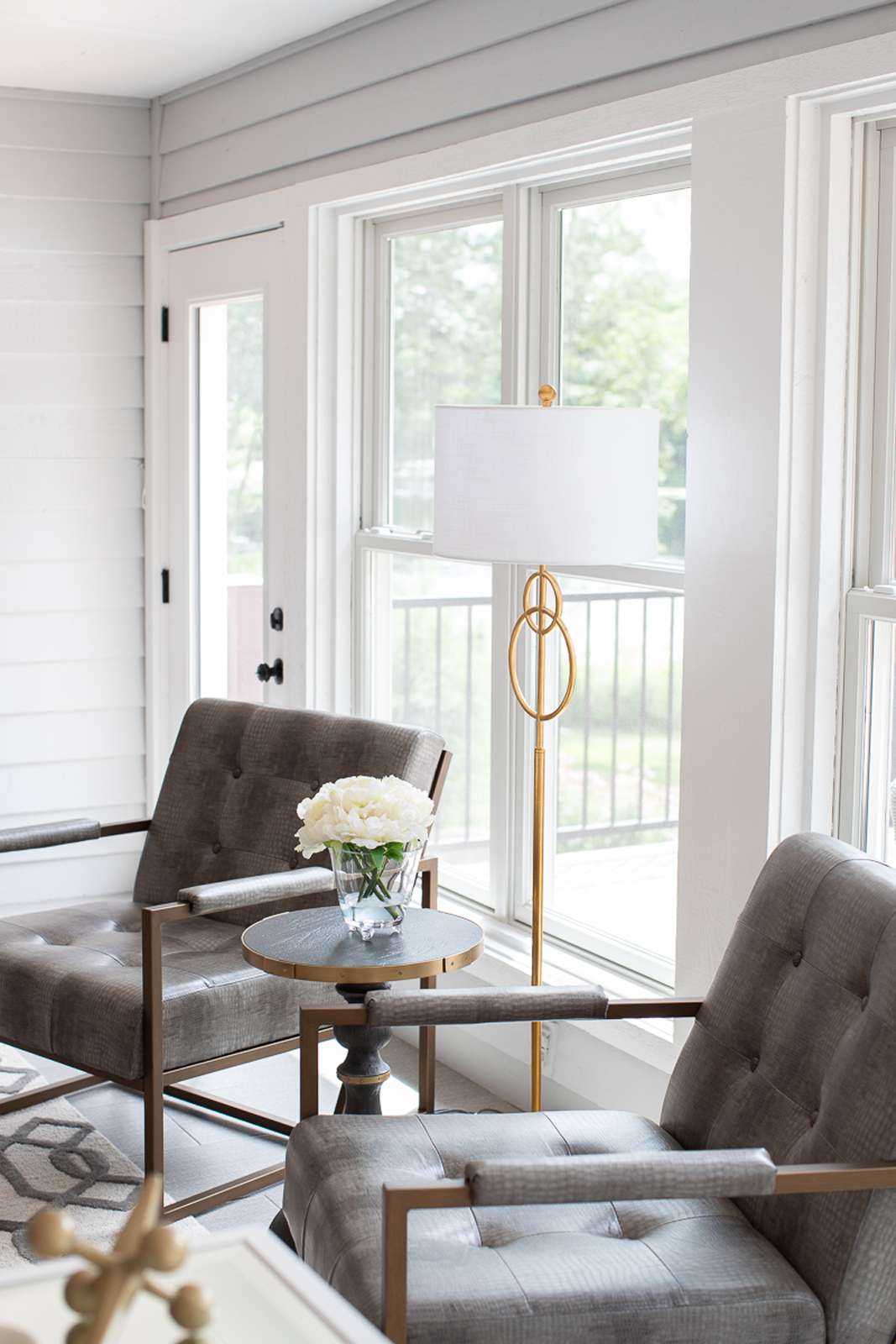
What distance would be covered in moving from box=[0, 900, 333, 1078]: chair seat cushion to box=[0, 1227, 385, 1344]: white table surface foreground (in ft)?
3.48

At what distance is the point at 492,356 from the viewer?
342cm

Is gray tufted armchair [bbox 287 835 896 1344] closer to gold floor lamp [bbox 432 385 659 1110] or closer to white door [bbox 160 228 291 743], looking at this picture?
gold floor lamp [bbox 432 385 659 1110]

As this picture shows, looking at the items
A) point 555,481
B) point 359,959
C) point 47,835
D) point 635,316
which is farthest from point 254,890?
point 635,316

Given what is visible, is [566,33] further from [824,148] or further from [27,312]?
[27,312]

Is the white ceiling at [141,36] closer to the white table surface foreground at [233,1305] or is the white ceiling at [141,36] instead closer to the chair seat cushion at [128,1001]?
the chair seat cushion at [128,1001]

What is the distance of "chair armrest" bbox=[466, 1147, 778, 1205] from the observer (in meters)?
1.62

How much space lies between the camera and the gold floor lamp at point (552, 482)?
2.34 metres

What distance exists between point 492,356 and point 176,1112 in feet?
6.20

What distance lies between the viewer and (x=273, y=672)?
4066mm

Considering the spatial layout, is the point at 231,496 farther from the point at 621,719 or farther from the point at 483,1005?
the point at 483,1005

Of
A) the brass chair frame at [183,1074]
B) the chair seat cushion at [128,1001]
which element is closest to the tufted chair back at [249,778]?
the brass chair frame at [183,1074]

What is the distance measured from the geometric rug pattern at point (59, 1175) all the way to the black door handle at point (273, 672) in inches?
50.7

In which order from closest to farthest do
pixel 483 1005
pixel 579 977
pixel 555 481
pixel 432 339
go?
1. pixel 483 1005
2. pixel 555 481
3. pixel 579 977
4. pixel 432 339

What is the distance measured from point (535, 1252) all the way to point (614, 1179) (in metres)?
0.23
